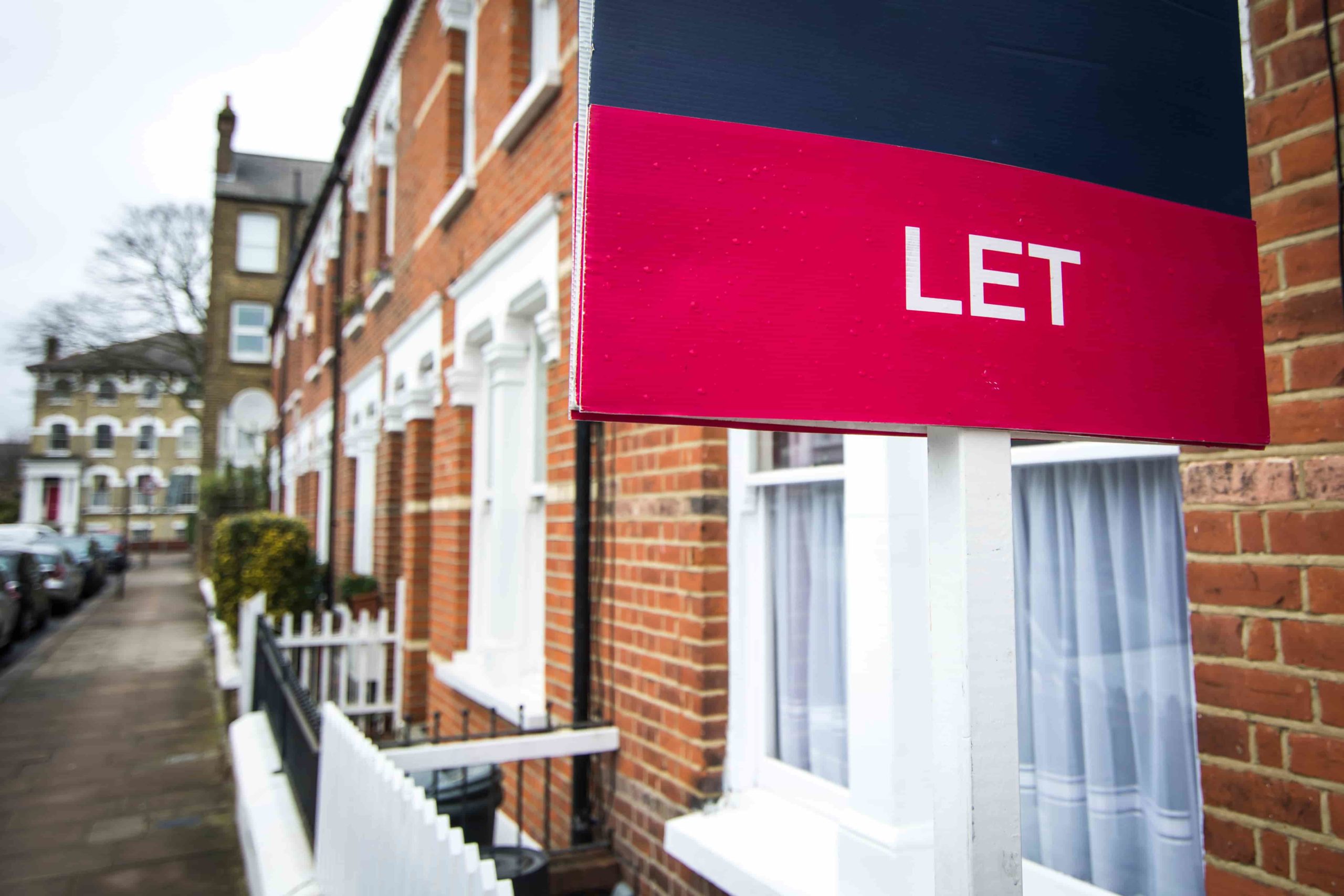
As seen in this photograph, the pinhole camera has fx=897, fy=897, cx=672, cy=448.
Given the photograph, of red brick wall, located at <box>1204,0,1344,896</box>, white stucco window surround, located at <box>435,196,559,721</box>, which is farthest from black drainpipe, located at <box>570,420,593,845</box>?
red brick wall, located at <box>1204,0,1344,896</box>

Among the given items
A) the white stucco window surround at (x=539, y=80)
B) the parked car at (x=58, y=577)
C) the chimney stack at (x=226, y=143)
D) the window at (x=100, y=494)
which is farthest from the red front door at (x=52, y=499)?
the white stucco window surround at (x=539, y=80)

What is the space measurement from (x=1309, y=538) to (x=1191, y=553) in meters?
0.24

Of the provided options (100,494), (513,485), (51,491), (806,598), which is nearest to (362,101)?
(513,485)

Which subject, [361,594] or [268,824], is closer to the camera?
[268,824]

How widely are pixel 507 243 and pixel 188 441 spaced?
176ft

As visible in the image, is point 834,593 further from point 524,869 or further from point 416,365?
point 416,365

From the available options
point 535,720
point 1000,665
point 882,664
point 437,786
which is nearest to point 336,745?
point 437,786

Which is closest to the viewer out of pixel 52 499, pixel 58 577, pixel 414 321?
pixel 414 321

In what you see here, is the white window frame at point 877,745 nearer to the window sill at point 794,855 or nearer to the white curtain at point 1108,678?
the window sill at point 794,855

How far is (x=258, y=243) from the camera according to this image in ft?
103

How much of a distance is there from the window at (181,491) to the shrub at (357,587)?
46.9 metres

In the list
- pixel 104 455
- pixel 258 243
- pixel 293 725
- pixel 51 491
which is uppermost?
pixel 258 243

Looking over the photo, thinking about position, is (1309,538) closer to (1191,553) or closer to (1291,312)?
(1191,553)

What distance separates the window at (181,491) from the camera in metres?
50.2
